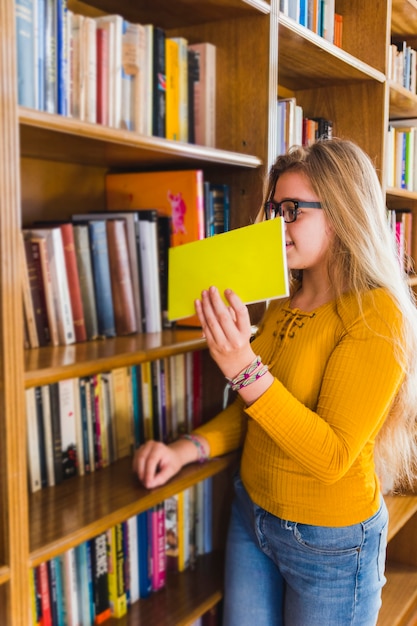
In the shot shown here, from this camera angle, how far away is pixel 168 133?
1450mm

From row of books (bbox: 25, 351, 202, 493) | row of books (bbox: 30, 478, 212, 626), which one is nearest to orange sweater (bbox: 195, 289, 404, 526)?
row of books (bbox: 25, 351, 202, 493)

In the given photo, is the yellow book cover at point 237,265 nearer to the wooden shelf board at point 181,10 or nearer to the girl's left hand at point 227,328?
the girl's left hand at point 227,328

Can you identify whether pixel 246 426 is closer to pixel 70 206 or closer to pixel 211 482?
pixel 211 482

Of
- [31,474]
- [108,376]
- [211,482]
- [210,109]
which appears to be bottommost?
[211,482]

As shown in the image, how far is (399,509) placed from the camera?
2.44 meters

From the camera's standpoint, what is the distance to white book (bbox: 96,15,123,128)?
1.27 metres

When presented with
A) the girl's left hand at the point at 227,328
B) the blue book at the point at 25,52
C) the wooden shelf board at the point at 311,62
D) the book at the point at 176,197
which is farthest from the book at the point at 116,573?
the wooden shelf board at the point at 311,62

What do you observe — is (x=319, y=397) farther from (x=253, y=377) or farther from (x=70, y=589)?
(x=70, y=589)

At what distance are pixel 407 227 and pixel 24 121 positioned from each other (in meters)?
2.03

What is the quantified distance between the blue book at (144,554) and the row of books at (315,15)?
1270 mm

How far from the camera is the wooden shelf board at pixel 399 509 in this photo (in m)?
2.30

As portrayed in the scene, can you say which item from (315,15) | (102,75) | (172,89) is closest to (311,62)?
(315,15)

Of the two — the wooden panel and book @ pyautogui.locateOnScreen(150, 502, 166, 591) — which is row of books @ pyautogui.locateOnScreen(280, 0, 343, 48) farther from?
book @ pyautogui.locateOnScreen(150, 502, 166, 591)

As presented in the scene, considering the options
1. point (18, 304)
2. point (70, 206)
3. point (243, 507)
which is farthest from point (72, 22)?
point (243, 507)
